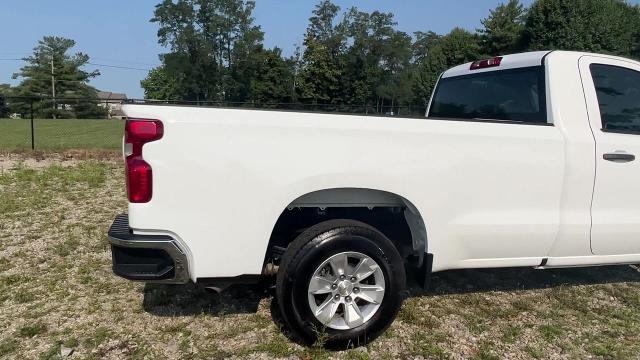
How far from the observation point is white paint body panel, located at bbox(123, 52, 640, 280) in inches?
98.9

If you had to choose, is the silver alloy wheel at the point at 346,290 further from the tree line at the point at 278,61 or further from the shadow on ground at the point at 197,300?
the tree line at the point at 278,61

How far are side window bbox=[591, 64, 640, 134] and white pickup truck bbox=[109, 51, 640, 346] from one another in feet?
0.04

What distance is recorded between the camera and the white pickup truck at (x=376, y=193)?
2521 millimetres

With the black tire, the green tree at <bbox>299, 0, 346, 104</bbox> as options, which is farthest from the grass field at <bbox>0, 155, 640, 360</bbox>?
the green tree at <bbox>299, 0, 346, 104</bbox>

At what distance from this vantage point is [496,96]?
377 cm

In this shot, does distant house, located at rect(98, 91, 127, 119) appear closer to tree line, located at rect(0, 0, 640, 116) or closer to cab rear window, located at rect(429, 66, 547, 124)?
cab rear window, located at rect(429, 66, 547, 124)

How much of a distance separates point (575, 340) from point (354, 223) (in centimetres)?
182

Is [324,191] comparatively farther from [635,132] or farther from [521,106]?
[635,132]

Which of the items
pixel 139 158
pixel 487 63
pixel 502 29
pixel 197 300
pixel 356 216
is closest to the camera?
pixel 139 158

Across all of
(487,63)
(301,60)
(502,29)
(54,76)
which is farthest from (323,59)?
(487,63)

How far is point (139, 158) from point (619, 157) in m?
3.23

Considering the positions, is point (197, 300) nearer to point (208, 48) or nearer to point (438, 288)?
point (438, 288)

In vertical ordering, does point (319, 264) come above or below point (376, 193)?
below

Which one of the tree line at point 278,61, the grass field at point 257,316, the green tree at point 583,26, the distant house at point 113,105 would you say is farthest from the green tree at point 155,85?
the grass field at point 257,316
